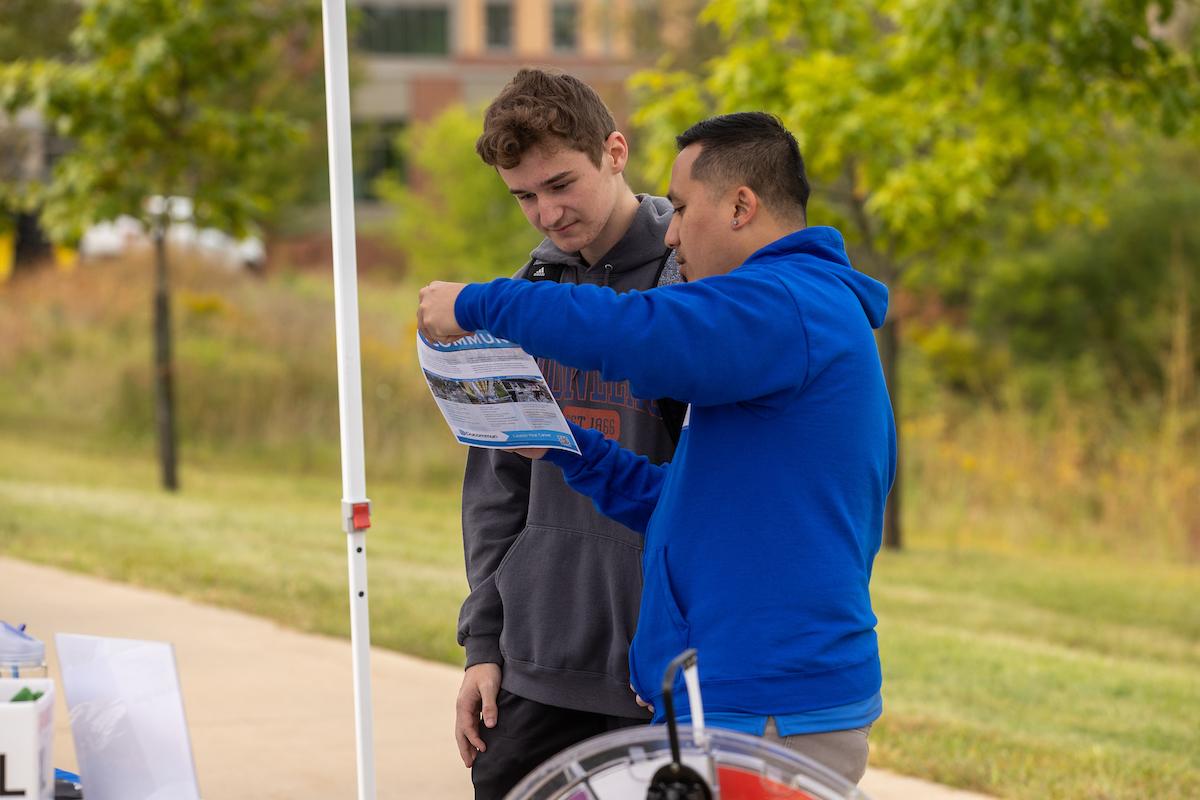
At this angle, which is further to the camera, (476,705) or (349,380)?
(349,380)

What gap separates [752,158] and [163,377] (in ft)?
37.4

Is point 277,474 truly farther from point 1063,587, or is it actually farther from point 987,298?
point 987,298

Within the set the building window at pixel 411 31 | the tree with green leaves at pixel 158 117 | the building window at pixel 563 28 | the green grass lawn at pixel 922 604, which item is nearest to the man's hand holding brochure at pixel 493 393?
the green grass lawn at pixel 922 604

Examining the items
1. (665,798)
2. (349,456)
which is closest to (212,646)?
(349,456)

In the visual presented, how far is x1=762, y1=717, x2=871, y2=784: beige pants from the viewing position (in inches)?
90.4

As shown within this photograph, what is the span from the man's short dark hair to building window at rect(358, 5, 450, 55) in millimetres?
49628

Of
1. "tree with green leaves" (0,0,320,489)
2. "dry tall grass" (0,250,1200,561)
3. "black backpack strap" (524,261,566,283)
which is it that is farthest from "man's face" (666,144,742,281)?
"dry tall grass" (0,250,1200,561)

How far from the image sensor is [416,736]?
19.1 ft

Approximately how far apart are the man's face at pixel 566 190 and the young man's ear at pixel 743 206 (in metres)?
0.54

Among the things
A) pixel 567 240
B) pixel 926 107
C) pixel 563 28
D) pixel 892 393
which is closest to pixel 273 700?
pixel 567 240

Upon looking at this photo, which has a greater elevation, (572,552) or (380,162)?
(380,162)

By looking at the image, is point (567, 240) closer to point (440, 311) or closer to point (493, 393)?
point (493, 393)

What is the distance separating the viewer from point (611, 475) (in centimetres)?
271

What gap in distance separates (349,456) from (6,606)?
5157 millimetres
